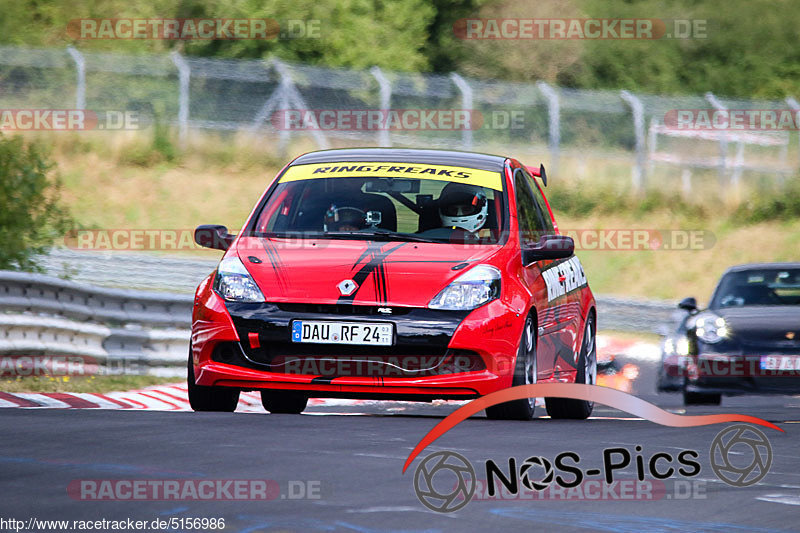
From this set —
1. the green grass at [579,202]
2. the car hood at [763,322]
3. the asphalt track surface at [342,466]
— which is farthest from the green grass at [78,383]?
the green grass at [579,202]

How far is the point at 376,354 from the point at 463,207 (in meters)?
1.46

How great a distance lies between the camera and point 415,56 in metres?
39.9

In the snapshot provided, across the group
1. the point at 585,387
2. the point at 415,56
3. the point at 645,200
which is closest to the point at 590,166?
the point at 645,200

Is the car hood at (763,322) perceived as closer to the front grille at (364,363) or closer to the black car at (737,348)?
the black car at (737,348)

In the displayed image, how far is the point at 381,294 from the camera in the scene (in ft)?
25.9

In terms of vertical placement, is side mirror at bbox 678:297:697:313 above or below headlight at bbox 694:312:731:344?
above

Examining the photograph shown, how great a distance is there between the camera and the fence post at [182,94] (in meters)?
28.8

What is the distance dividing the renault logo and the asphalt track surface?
705mm

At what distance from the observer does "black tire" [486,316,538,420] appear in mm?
8141

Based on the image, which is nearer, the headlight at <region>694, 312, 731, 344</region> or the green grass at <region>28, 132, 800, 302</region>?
the headlight at <region>694, 312, 731, 344</region>

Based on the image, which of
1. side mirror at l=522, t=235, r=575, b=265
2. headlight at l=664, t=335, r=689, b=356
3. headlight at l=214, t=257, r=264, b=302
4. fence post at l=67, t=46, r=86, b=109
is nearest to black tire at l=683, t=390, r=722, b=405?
headlight at l=664, t=335, r=689, b=356

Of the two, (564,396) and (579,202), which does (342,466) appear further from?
(579,202)

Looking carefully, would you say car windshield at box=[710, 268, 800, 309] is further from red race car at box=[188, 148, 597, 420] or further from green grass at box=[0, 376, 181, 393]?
green grass at box=[0, 376, 181, 393]

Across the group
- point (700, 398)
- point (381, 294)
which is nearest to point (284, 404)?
point (381, 294)
